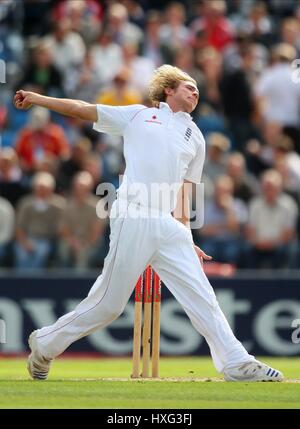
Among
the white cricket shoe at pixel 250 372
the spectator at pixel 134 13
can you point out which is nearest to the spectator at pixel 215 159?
the spectator at pixel 134 13

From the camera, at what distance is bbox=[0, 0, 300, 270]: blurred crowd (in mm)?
14977

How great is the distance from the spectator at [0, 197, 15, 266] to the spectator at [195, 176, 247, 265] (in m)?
2.24

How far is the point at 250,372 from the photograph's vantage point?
893 cm

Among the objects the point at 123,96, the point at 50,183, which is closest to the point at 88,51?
the point at 123,96

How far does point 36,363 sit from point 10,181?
6536mm

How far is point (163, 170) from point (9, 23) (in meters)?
10.5

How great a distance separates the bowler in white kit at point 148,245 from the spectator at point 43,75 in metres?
8.57

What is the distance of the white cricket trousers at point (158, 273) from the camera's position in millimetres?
8844

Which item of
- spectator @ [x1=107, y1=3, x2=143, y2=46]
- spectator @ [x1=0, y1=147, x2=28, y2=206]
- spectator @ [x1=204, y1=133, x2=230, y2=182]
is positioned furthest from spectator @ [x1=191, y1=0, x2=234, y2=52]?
spectator @ [x1=0, y1=147, x2=28, y2=206]

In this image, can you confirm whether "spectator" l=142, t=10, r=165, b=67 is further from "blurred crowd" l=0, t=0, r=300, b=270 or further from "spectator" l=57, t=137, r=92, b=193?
"spectator" l=57, t=137, r=92, b=193

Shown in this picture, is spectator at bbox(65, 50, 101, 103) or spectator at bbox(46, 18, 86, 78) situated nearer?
spectator at bbox(65, 50, 101, 103)

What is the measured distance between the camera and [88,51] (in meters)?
17.9

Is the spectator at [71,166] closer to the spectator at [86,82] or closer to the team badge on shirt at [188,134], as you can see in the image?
the spectator at [86,82]

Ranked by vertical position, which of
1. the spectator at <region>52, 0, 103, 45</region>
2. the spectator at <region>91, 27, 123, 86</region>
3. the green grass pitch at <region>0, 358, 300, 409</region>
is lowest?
the green grass pitch at <region>0, 358, 300, 409</region>
